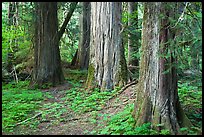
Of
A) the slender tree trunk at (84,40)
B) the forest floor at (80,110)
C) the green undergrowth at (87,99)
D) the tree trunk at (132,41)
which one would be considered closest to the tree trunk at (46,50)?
the forest floor at (80,110)

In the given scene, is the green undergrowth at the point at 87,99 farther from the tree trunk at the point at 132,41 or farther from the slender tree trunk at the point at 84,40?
the slender tree trunk at the point at 84,40

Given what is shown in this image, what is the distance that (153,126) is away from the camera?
5125 millimetres

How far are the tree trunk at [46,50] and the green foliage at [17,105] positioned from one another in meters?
0.82

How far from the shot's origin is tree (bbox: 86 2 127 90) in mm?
9086

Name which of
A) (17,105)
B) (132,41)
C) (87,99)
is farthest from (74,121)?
(132,41)

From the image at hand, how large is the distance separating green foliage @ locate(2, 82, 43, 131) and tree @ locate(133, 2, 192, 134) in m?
3.06

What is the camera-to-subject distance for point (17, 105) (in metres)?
8.19

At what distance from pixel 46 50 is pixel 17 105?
10.7 ft

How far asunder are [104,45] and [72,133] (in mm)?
3823

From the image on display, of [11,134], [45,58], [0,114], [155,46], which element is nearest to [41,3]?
[45,58]

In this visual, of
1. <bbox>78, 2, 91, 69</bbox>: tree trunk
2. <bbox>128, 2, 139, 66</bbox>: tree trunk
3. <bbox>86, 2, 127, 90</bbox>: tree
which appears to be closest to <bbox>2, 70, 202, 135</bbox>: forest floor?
<bbox>86, 2, 127, 90</bbox>: tree

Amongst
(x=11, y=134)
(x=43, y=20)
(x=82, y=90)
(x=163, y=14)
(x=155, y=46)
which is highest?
(x=43, y=20)

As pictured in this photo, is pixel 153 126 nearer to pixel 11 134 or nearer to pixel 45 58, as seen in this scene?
pixel 11 134

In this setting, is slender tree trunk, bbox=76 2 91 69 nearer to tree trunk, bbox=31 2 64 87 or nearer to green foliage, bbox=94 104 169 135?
tree trunk, bbox=31 2 64 87
